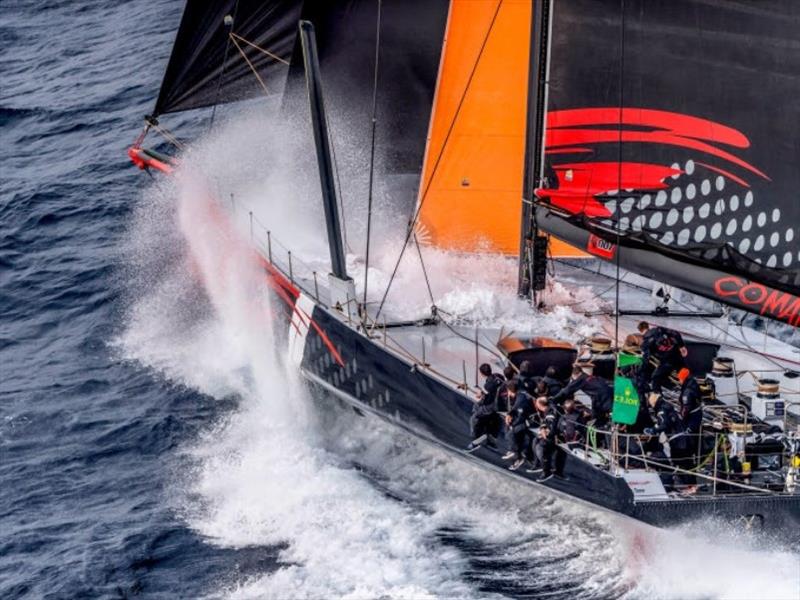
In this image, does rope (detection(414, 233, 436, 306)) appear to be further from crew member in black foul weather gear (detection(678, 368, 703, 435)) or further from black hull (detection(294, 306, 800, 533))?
crew member in black foul weather gear (detection(678, 368, 703, 435))

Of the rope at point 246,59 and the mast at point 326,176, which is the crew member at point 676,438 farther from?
the rope at point 246,59

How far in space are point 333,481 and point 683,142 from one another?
6.68 m

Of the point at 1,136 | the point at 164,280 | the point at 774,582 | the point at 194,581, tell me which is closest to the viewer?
the point at 774,582

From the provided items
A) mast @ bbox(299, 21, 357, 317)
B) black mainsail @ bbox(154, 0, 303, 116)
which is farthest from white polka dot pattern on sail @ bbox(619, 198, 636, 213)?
black mainsail @ bbox(154, 0, 303, 116)

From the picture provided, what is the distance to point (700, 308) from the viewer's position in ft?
73.3

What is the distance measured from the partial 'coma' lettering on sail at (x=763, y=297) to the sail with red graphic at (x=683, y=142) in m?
0.01

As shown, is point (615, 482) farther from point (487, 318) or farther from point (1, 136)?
point (1, 136)

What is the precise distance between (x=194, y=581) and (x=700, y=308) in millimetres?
8390

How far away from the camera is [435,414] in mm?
20141

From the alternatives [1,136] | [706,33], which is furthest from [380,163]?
[1,136]

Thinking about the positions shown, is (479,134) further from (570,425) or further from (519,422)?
(570,425)

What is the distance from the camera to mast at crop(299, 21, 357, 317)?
19469 millimetres

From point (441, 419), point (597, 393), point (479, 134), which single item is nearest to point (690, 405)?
point (597, 393)

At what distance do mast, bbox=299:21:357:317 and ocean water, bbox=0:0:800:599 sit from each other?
142cm
